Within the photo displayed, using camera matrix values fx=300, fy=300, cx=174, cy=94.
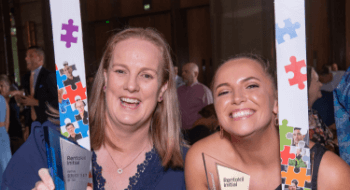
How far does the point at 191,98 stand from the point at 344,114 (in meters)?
2.55

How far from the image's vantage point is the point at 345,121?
5.44 ft

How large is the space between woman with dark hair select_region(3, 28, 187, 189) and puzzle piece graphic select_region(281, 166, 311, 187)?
606mm

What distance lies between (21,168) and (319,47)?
7.99m

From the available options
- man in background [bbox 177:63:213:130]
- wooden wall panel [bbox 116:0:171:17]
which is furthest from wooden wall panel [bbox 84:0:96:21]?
man in background [bbox 177:63:213:130]

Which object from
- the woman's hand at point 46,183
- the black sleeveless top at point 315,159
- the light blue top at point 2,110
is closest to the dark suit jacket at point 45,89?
the light blue top at point 2,110

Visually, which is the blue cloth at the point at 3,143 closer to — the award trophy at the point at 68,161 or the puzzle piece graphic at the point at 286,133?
the award trophy at the point at 68,161

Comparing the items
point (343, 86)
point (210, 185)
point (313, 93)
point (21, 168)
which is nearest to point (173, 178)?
point (210, 185)

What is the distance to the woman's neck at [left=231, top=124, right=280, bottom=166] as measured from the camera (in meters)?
1.23

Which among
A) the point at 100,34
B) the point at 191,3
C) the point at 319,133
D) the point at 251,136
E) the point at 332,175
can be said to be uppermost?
the point at 191,3

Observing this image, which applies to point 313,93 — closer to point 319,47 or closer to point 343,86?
point 343,86

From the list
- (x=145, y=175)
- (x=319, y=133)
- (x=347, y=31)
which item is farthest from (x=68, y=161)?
(x=347, y=31)

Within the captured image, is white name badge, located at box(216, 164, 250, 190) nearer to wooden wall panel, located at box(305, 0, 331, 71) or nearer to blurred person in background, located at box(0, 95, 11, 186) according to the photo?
blurred person in background, located at box(0, 95, 11, 186)

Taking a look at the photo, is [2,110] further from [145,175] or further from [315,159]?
[315,159]

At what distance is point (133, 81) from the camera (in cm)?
130
